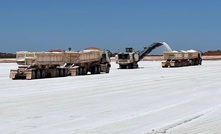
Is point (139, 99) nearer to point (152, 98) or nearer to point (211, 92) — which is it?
point (152, 98)

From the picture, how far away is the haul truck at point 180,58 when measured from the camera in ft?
192

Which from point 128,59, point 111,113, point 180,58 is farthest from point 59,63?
point 180,58

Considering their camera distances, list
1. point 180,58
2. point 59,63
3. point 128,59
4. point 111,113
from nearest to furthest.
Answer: point 111,113
point 59,63
point 128,59
point 180,58

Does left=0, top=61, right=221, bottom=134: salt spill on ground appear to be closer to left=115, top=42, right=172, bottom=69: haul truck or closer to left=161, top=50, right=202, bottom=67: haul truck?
left=115, top=42, right=172, bottom=69: haul truck

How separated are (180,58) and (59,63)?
2732 cm

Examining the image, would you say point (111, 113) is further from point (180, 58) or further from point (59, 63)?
point (180, 58)

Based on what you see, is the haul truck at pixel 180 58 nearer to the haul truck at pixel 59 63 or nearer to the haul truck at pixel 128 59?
the haul truck at pixel 128 59

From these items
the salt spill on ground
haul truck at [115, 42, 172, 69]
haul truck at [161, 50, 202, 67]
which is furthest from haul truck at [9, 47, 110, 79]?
haul truck at [161, 50, 202, 67]

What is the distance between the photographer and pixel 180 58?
60312 mm

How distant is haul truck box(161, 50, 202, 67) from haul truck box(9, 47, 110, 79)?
669 inches

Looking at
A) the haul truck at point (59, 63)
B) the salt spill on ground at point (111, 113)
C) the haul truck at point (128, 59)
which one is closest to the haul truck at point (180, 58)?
the haul truck at point (128, 59)

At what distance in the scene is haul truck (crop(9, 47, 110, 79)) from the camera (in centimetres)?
3294

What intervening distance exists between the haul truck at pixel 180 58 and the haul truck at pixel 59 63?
55.8ft

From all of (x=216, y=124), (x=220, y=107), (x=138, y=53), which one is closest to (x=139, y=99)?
(x=220, y=107)
